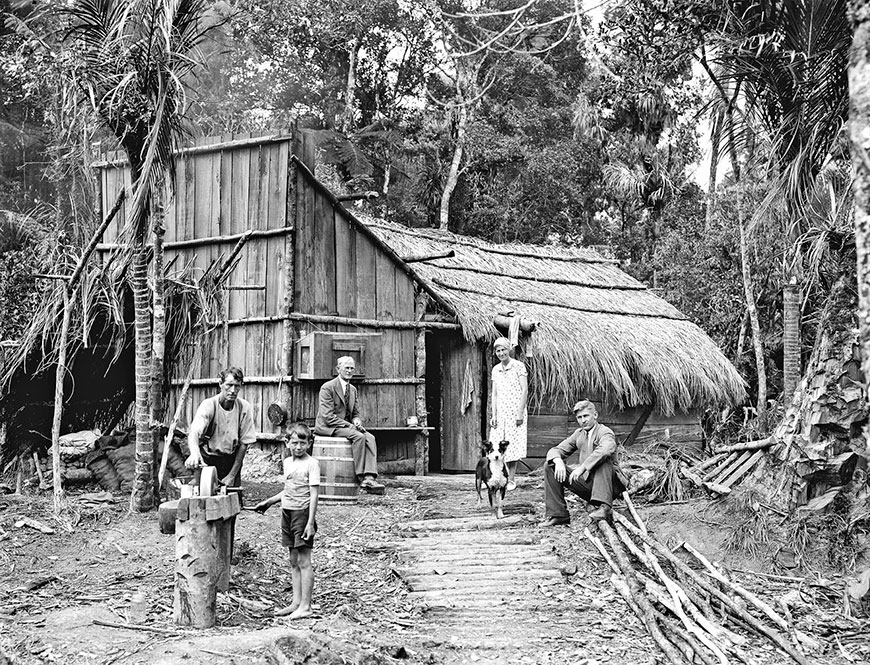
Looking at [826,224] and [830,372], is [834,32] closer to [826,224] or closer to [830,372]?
[826,224]

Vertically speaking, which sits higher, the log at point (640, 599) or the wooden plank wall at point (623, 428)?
the wooden plank wall at point (623, 428)

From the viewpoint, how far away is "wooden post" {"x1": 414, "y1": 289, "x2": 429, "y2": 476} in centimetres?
1320

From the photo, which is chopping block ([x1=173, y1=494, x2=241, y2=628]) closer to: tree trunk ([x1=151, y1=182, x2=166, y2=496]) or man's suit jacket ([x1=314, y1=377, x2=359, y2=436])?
tree trunk ([x1=151, y1=182, x2=166, y2=496])

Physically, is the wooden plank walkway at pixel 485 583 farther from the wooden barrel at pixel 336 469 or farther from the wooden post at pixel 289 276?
the wooden post at pixel 289 276

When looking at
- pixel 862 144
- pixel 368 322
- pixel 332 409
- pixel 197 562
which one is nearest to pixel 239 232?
pixel 368 322

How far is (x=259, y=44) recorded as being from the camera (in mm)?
23453

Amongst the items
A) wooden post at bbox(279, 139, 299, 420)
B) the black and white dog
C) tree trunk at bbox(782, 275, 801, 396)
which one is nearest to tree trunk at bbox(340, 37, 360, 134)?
wooden post at bbox(279, 139, 299, 420)

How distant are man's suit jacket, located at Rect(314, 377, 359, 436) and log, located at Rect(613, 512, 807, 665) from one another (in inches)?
145

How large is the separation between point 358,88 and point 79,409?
15.1m

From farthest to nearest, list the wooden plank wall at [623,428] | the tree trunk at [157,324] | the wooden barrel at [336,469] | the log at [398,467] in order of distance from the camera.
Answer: the wooden plank wall at [623,428], the log at [398,467], the wooden barrel at [336,469], the tree trunk at [157,324]

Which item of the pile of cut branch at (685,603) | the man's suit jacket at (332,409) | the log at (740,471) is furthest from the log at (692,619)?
A: the man's suit jacket at (332,409)

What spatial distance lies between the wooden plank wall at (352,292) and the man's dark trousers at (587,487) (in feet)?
14.1

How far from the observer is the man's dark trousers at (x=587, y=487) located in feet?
27.5

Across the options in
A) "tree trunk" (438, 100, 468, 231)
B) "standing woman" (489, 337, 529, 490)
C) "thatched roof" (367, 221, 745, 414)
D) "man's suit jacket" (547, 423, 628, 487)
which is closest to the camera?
"man's suit jacket" (547, 423, 628, 487)
